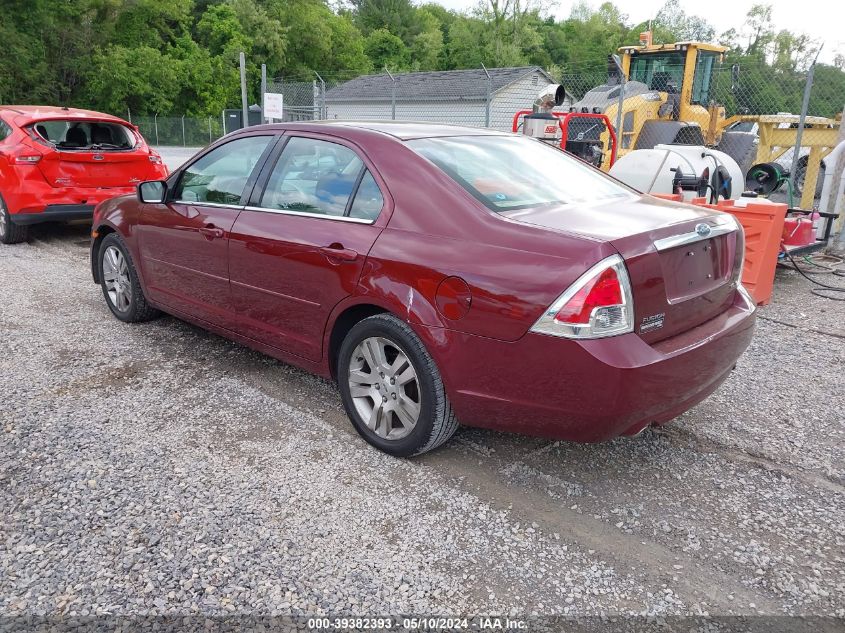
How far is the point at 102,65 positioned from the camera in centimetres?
4000

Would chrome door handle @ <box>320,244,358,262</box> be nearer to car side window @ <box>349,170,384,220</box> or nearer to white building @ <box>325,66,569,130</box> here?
car side window @ <box>349,170,384,220</box>

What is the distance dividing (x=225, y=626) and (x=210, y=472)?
106cm

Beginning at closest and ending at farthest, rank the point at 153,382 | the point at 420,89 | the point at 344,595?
the point at 344,595
the point at 153,382
the point at 420,89

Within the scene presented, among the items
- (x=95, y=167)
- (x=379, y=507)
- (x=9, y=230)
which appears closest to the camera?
(x=379, y=507)

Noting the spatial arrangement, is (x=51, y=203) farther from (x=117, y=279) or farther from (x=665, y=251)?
(x=665, y=251)

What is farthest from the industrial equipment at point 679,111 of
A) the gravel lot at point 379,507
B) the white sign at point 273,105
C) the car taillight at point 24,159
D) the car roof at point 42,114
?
the gravel lot at point 379,507

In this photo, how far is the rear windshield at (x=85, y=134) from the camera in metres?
8.20

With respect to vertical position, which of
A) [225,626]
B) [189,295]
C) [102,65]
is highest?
[102,65]

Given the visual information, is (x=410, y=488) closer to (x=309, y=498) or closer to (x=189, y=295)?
(x=309, y=498)

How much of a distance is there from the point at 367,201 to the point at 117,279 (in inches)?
114

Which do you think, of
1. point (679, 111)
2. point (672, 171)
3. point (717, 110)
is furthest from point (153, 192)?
point (717, 110)

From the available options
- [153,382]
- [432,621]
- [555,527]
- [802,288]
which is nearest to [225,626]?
[432,621]

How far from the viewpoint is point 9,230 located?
8406mm

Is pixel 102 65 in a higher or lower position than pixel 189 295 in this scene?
higher
